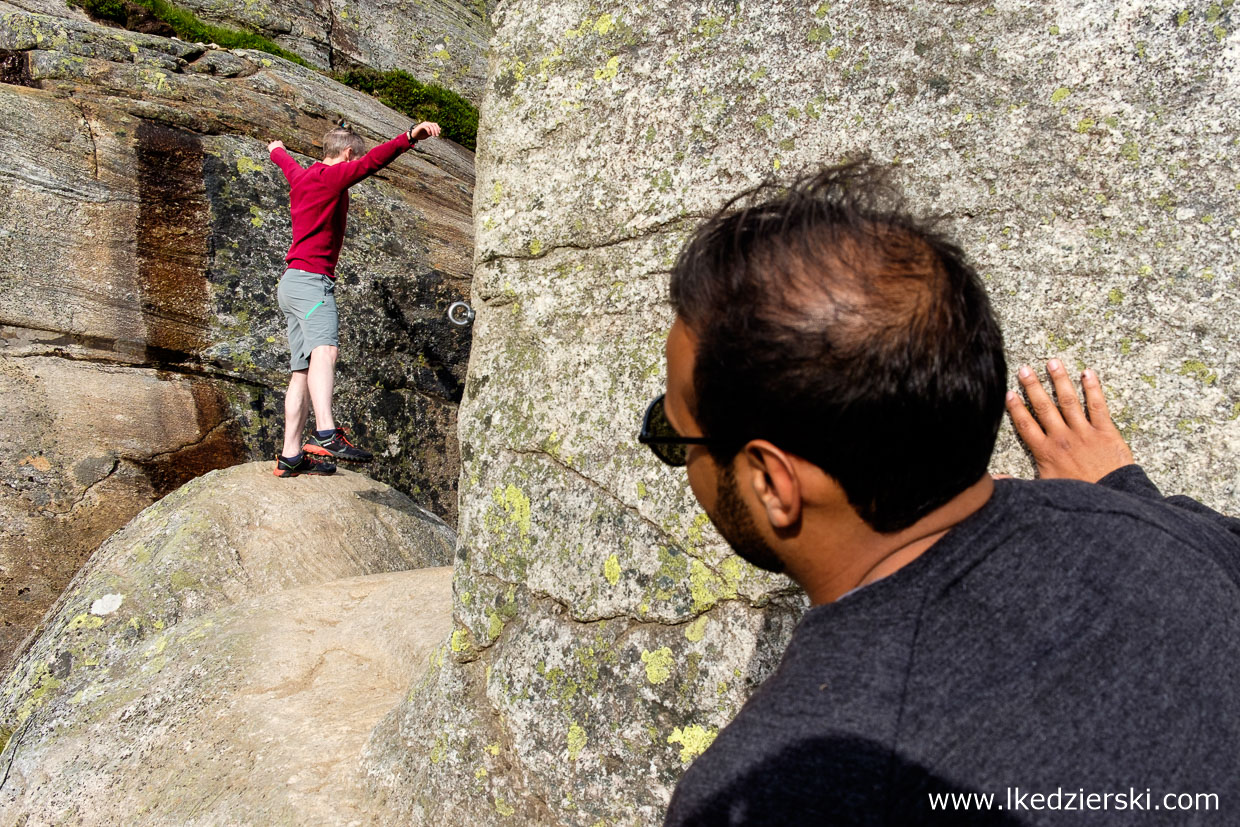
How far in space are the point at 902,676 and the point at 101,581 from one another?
14.2 feet

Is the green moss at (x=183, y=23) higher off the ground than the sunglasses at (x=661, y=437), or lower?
lower

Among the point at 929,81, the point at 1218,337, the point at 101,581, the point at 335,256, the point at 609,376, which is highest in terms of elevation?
the point at 929,81

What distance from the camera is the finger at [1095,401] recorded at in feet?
6.01

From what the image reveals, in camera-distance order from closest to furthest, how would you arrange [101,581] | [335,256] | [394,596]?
[394,596]
[101,581]
[335,256]

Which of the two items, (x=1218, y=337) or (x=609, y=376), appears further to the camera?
(x=609, y=376)

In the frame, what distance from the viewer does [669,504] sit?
2.27 metres

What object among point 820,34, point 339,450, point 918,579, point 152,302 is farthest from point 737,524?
point 152,302

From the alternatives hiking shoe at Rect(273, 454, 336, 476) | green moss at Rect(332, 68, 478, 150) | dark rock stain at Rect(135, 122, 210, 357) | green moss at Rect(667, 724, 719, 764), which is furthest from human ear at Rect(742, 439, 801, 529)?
green moss at Rect(332, 68, 478, 150)

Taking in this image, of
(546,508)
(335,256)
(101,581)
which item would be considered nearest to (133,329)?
(335,256)

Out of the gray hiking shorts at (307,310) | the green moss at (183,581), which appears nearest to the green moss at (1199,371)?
the green moss at (183,581)

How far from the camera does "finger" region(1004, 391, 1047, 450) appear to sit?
1.87 metres

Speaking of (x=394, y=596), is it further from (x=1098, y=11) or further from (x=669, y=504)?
(x=1098, y=11)

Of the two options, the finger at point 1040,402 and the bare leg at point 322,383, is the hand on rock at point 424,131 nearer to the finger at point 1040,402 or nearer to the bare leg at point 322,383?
the bare leg at point 322,383

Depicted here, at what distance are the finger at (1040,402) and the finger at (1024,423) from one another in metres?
0.02
